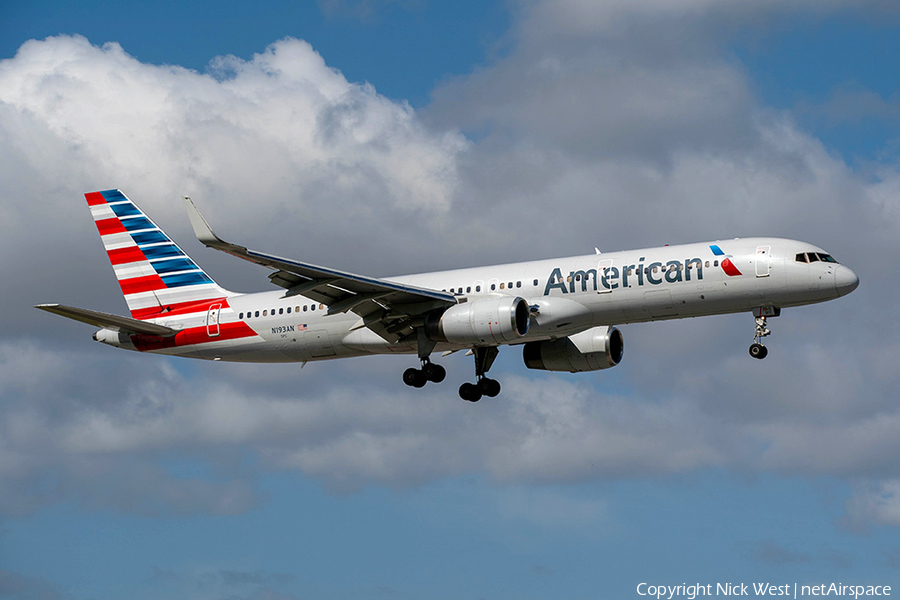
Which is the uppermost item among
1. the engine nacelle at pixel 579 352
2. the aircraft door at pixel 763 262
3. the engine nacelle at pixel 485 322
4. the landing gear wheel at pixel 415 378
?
the aircraft door at pixel 763 262

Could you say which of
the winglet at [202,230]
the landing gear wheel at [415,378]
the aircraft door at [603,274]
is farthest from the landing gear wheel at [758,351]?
the winglet at [202,230]

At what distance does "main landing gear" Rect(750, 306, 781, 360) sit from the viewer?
1657 inches

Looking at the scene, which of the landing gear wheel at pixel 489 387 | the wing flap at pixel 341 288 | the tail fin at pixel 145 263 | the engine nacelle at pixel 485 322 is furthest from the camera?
the tail fin at pixel 145 263

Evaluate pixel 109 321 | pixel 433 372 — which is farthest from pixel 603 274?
pixel 109 321

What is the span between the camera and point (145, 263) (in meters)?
53.7

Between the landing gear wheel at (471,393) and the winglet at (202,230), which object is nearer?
the winglet at (202,230)

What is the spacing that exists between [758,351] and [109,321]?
1065 inches

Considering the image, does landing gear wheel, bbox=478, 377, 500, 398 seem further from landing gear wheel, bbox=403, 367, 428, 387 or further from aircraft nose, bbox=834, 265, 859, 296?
aircraft nose, bbox=834, 265, 859, 296

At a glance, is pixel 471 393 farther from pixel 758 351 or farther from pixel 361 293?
pixel 758 351

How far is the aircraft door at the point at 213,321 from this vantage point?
49562 millimetres

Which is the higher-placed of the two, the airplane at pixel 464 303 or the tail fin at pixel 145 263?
the tail fin at pixel 145 263

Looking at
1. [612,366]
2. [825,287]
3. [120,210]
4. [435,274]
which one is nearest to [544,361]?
[612,366]

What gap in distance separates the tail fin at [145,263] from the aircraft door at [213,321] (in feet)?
3.73

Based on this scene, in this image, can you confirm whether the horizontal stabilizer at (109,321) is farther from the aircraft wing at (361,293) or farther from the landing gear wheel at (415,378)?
the landing gear wheel at (415,378)
